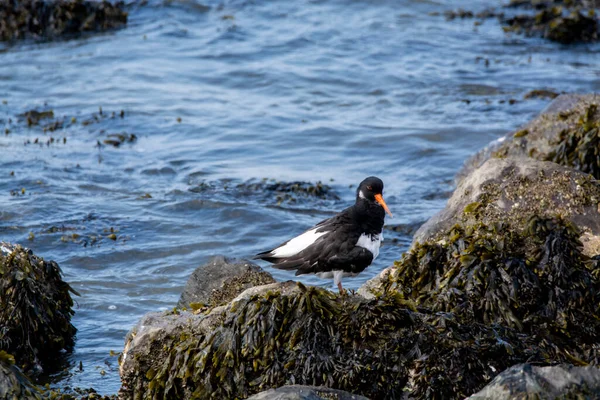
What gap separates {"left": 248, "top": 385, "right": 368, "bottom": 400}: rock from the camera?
13.9 ft

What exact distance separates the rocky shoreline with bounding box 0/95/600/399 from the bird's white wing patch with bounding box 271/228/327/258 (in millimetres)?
206

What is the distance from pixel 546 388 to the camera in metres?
4.08

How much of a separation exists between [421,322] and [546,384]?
1.17 meters

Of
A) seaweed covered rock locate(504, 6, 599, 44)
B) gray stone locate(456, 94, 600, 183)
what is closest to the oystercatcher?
gray stone locate(456, 94, 600, 183)

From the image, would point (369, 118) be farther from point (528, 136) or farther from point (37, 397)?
point (37, 397)

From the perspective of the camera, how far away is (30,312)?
6.81m

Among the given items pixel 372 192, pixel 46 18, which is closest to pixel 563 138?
pixel 372 192

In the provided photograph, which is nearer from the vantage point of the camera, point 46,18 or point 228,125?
point 228,125

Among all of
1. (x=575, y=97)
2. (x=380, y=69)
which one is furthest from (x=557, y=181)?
(x=380, y=69)

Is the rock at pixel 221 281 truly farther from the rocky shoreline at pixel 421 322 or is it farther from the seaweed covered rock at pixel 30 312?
the seaweed covered rock at pixel 30 312

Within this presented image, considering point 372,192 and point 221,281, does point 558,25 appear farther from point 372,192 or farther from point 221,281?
point 221,281

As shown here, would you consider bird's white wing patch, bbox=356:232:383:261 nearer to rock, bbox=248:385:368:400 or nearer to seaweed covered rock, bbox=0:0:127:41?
rock, bbox=248:385:368:400

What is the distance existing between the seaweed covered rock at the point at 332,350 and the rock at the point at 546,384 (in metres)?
0.68

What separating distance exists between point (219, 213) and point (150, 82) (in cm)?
559
